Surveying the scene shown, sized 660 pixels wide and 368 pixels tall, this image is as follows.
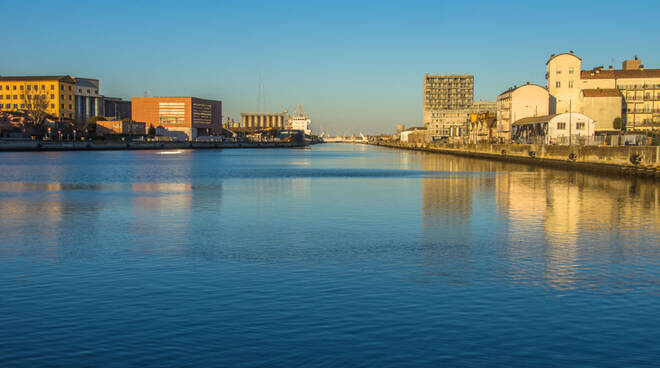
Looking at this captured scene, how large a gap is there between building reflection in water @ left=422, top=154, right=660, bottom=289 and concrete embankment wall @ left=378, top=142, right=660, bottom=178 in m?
9.10

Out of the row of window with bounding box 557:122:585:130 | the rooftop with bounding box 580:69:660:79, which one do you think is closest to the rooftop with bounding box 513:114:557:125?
the row of window with bounding box 557:122:585:130

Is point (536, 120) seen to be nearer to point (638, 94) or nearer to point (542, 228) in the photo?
point (638, 94)

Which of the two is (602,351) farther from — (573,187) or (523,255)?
(573,187)

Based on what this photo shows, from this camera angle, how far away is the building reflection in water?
16.3 metres

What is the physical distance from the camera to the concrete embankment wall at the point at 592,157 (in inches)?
2042

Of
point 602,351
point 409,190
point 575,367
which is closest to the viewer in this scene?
point 575,367

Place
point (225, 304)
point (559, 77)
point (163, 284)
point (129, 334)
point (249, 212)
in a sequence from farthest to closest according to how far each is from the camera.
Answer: point (559, 77), point (249, 212), point (163, 284), point (225, 304), point (129, 334)

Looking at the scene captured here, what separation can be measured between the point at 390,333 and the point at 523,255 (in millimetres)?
8586

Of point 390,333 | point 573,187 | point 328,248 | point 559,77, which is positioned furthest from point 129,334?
point 559,77

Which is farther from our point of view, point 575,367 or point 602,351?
point 602,351

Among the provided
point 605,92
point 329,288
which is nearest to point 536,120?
point 605,92

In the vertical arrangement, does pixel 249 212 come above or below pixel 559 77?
below

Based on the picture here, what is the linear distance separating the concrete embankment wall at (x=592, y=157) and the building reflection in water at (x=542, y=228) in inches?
358

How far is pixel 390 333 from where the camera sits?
1055 cm
